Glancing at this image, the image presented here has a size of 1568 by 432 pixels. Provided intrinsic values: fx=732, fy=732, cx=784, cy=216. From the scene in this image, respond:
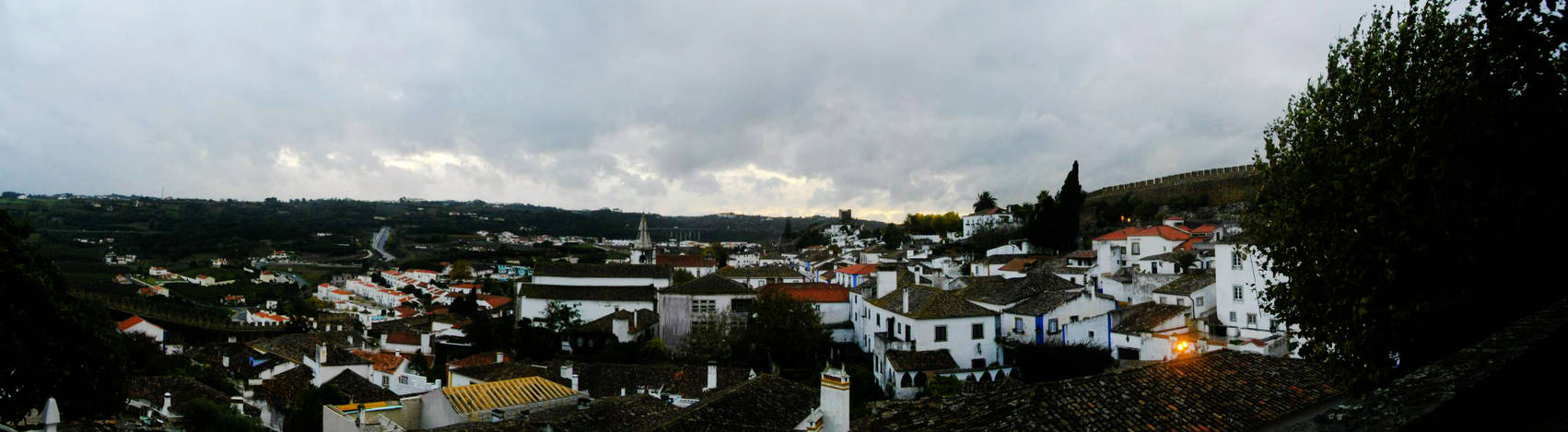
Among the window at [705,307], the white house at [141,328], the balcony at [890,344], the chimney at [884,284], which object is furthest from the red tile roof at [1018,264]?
the white house at [141,328]

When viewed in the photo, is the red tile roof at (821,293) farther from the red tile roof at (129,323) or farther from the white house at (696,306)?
the red tile roof at (129,323)

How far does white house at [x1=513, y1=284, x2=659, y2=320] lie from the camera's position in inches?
1645

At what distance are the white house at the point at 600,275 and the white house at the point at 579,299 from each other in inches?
73.1

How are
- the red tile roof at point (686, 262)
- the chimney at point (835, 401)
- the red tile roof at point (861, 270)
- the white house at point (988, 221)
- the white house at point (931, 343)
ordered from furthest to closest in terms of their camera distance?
1. the white house at point (988, 221)
2. the red tile roof at point (686, 262)
3. the red tile roof at point (861, 270)
4. the white house at point (931, 343)
5. the chimney at point (835, 401)

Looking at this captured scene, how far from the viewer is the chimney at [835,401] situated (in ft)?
32.7

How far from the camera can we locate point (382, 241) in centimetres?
15412

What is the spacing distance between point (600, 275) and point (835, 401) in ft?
124

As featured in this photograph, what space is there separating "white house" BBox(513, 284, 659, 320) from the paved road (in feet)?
331

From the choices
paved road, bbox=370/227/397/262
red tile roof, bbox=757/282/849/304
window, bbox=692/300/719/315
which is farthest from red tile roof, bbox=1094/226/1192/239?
paved road, bbox=370/227/397/262

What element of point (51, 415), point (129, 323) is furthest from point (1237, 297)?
point (129, 323)

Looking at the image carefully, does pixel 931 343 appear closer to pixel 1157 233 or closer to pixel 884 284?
pixel 884 284

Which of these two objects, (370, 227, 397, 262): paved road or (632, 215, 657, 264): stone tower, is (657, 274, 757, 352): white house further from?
(370, 227, 397, 262): paved road

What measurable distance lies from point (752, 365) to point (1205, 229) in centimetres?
2843

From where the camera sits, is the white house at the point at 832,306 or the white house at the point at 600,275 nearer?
the white house at the point at 832,306
